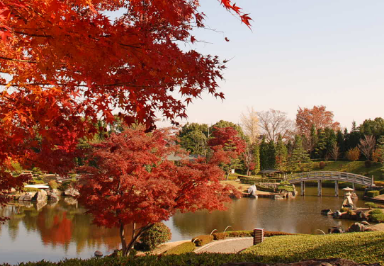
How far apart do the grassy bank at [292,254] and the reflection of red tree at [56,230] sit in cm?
799

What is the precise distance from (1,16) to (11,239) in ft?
44.9

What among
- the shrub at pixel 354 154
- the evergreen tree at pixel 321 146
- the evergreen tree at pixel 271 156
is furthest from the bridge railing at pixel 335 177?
the evergreen tree at pixel 321 146

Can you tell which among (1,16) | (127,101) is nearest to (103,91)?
(127,101)

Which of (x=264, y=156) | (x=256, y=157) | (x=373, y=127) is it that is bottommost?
(x=256, y=157)

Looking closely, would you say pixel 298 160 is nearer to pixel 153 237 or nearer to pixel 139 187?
pixel 153 237

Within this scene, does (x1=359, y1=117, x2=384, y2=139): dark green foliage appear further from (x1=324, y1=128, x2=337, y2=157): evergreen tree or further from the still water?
the still water

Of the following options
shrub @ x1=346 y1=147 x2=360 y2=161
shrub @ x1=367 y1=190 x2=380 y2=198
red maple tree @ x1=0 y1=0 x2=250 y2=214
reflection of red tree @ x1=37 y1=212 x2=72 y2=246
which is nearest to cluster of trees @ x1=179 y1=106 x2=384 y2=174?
shrub @ x1=346 y1=147 x2=360 y2=161

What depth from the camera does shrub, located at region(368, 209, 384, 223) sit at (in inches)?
624

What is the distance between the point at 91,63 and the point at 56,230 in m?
13.4

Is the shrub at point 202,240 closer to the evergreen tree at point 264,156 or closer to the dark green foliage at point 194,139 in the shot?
the dark green foliage at point 194,139

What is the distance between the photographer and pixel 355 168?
36938 mm

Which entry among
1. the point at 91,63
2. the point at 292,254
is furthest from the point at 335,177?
the point at 91,63

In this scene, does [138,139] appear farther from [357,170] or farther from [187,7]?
[357,170]

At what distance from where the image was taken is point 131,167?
32.4ft
